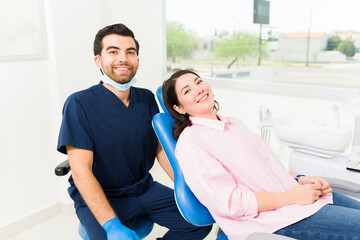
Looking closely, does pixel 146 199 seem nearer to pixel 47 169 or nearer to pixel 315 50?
pixel 47 169

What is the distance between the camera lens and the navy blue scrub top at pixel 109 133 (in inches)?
48.9

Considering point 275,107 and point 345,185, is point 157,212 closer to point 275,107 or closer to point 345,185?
point 345,185

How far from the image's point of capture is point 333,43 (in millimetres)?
2076

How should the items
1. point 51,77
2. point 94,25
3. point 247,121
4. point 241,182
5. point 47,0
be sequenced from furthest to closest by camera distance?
point 247,121 < point 94,25 < point 51,77 < point 47,0 < point 241,182

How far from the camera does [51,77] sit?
1.93 meters

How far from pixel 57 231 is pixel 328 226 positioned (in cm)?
155

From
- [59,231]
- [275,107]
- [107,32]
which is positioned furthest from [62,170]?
[275,107]

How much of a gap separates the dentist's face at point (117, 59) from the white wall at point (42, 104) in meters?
0.70

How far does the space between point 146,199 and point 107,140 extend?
0.29 m

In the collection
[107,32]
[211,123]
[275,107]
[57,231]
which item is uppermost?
[107,32]

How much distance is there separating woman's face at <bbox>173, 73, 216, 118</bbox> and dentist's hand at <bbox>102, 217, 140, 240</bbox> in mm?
462

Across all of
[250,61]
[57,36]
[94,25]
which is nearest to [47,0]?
[57,36]

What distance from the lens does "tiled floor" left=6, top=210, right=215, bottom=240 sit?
1.87 meters

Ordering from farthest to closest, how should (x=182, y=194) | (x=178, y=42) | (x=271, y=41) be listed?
(x=178, y=42)
(x=271, y=41)
(x=182, y=194)
